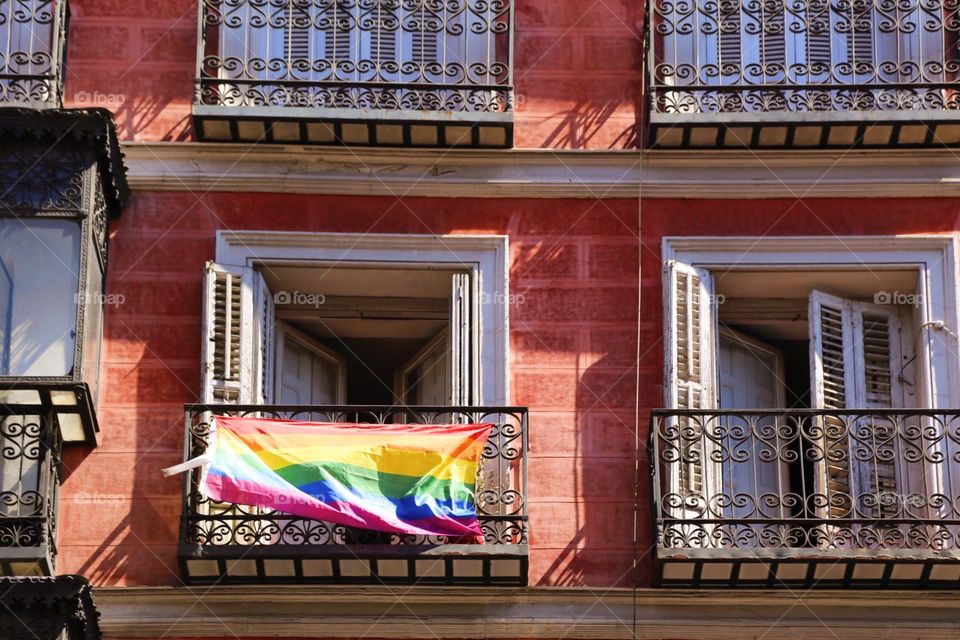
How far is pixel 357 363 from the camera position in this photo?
20.8 meters

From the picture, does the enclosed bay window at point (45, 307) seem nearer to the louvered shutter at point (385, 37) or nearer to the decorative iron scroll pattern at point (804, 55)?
the louvered shutter at point (385, 37)

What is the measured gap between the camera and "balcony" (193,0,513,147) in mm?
19453

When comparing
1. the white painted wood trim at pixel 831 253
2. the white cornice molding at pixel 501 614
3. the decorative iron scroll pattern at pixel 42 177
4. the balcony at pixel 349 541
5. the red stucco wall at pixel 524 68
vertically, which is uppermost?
the red stucco wall at pixel 524 68

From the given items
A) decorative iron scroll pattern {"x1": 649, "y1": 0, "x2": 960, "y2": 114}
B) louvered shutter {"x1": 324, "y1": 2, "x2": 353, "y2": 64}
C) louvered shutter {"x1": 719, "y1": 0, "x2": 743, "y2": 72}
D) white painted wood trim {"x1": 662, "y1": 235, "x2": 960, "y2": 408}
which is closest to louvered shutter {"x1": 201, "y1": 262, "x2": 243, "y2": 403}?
louvered shutter {"x1": 324, "y1": 2, "x2": 353, "y2": 64}

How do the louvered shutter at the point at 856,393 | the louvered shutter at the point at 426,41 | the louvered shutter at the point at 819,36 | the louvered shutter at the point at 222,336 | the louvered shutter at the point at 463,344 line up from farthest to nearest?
the louvered shutter at the point at 426,41, the louvered shutter at the point at 819,36, the louvered shutter at the point at 463,344, the louvered shutter at the point at 222,336, the louvered shutter at the point at 856,393

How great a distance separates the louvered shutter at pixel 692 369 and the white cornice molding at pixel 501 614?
92 cm

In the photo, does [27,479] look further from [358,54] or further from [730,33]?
[730,33]

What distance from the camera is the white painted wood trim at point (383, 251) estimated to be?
19312mm

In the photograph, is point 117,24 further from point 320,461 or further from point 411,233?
point 320,461

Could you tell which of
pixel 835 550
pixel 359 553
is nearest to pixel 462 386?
pixel 359 553

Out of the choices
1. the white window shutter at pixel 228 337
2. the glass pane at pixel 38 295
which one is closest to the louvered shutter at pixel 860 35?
the white window shutter at pixel 228 337

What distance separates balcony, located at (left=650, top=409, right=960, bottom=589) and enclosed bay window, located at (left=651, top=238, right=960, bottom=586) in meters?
0.02

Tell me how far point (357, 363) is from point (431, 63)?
273 cm

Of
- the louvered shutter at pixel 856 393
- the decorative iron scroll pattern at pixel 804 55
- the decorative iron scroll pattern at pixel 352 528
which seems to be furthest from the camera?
the decorative iron scroll pattern at pixel 804 55
